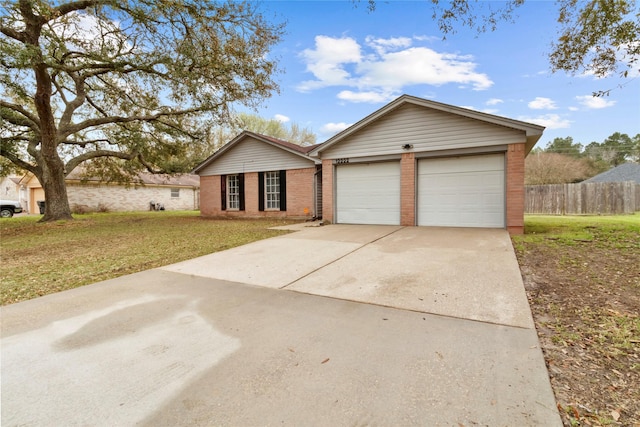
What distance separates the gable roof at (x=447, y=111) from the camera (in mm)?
8088

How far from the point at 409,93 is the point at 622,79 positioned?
16.3ft

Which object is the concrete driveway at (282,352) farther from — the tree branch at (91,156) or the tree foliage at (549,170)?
the tree foliage at (549,170)

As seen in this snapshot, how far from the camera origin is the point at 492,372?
202 cm

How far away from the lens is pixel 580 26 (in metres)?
6.95

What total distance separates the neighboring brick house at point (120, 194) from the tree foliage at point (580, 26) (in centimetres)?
1807

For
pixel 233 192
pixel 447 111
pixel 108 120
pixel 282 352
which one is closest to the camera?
pixel 282 352

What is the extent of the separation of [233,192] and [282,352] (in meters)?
14.4

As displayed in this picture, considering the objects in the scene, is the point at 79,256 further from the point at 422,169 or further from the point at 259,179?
the point at 422,169

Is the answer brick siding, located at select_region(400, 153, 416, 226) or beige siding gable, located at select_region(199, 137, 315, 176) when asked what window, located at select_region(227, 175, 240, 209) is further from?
brick siding, located at select_region(400, 153, 416, 226)

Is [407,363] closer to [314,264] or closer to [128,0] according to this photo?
[314,264]

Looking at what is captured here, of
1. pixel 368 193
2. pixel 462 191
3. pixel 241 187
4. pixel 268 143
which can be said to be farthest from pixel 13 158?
pixel 462 191

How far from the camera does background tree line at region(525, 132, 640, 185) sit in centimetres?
2966

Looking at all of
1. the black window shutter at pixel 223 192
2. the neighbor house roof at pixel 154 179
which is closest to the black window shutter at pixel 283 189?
the black window shutter at pixel 223 192

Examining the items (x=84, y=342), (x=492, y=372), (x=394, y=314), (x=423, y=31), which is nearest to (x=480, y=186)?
(x=423, y=31)
